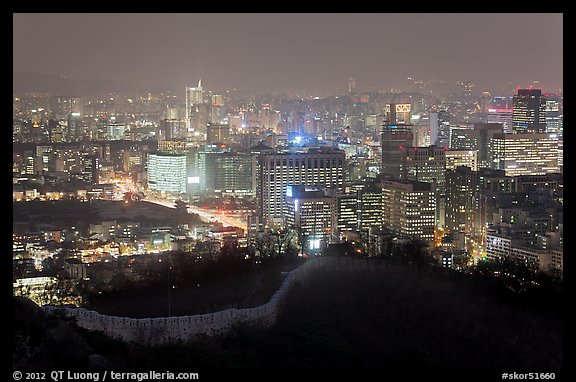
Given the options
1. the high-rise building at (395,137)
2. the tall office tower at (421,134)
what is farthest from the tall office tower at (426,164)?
the tall office tower at (421,134)

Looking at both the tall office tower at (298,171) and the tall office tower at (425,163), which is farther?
the tall office tower at (425,163)

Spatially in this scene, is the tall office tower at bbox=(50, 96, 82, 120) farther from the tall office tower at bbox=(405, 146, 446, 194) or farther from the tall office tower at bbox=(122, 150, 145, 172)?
the tall office tower at bbox=(405, 146, 446, 194)

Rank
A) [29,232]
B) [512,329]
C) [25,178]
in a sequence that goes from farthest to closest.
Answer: [25,178] → [29,232] → [512,329]

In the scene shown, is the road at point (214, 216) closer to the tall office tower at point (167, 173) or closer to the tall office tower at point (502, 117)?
the tall office tower at point (167, 173)

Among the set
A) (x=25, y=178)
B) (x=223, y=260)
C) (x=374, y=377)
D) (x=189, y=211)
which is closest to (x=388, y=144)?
(x=189, y=211)

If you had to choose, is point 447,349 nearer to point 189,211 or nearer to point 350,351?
point 350,351
